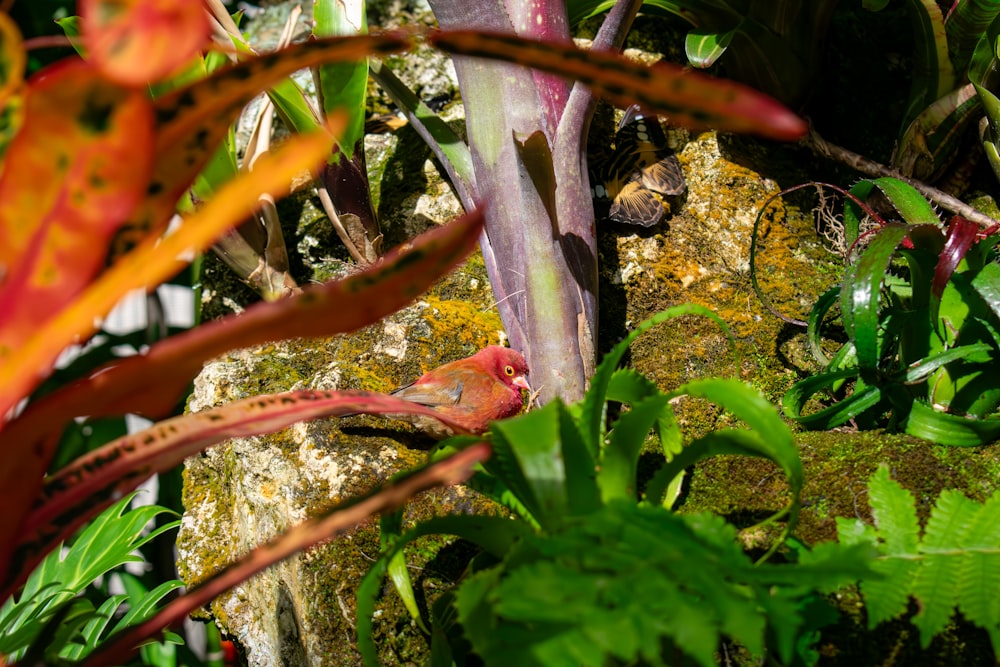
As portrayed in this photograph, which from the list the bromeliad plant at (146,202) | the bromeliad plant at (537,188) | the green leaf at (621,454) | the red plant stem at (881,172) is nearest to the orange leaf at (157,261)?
the bromeliad plant at (146,202)

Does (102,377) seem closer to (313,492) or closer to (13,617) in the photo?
(313,492)

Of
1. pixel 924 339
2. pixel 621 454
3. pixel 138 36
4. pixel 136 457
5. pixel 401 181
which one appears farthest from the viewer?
pixel 401 181

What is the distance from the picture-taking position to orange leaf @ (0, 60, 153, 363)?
1.30 ft

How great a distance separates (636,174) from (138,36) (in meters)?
1.34

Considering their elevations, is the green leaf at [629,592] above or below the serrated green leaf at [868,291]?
below

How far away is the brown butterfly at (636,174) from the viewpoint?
1.56m

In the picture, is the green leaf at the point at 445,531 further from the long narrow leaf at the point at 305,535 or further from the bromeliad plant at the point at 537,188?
the bromeliad plant at the point at 537,188

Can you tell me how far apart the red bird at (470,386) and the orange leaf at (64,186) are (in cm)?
88

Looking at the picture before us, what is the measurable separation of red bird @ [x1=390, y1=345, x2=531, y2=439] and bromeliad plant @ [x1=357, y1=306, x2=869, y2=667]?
0.61 metres

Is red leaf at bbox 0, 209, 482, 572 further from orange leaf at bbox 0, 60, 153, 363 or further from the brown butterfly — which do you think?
the brown butterfly

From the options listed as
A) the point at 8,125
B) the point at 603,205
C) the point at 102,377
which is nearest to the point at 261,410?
the point at 102,377

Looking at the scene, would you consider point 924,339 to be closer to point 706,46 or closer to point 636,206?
point 636,206

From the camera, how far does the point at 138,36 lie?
37 centimetres

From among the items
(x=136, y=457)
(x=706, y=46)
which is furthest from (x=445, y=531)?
(x=706, y=46)
